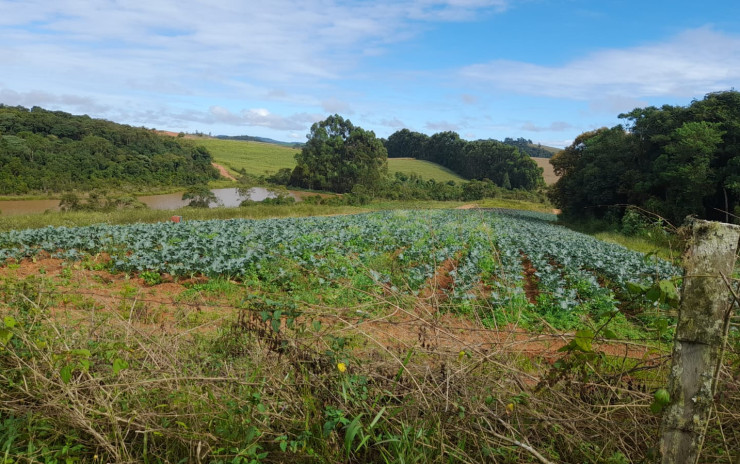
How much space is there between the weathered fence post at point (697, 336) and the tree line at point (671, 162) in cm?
2252

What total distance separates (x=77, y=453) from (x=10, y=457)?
0.35 m

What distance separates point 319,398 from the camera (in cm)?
276

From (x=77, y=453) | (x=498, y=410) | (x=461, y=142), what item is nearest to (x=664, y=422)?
(x=498, y=410)

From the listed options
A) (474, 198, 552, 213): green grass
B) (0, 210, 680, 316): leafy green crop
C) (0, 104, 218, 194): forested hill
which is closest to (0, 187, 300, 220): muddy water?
(0, 104, 218, 194): forested hill

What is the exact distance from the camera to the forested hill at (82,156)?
173 feet

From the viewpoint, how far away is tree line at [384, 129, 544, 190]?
278 ft

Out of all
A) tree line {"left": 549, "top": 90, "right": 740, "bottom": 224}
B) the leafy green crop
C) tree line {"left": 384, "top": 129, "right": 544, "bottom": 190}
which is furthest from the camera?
tree line {"left": 384, "top": 129, "right": 544, "bottom": 190}

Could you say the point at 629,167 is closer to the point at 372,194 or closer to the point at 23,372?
the point at 372,194

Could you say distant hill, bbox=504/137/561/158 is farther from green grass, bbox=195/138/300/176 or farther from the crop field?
the crop field

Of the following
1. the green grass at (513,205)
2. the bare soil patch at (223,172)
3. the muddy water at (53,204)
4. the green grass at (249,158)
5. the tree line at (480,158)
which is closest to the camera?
the muddy water at (53,204)

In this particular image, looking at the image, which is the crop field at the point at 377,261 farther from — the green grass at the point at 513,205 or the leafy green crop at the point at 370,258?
the green grass at the point at 513,205

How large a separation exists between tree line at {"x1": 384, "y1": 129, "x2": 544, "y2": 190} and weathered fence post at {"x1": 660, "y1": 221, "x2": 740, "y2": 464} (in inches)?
3395

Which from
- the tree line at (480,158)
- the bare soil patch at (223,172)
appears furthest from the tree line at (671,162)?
the bare soil patch at (223,172)

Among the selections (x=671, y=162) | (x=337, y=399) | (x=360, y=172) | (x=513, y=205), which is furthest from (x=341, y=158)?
(x=337, y=399)
